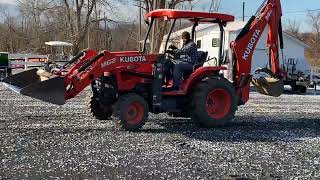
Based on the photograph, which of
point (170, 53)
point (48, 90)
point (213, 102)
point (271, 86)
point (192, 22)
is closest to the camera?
point (48, 90)

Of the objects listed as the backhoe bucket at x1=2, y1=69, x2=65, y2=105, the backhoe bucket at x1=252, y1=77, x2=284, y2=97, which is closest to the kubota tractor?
the backhoe bucket at x1=2, y1=69, x2=65, y2=105

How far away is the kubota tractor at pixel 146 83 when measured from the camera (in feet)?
31.3

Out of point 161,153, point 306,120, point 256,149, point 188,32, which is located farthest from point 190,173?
point 306,120

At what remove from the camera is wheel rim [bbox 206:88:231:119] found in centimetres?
1064

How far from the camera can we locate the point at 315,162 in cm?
759

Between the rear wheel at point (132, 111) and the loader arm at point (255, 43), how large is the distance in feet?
8.50

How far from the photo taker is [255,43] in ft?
37.9

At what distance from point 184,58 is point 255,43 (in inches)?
82.1

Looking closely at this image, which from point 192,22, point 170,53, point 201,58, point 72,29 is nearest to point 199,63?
point 201,58

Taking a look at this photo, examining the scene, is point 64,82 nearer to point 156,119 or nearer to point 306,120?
point 156,119

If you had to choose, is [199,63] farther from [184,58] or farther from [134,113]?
[134,113]

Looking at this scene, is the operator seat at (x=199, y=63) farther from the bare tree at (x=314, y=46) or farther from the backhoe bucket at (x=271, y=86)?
the bare tree at (x=314, y=46)

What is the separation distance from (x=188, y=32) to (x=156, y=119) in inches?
85.0

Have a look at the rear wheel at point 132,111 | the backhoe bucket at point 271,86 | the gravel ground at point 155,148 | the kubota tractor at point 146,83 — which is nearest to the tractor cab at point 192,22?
the kubota tractor at point 146,83
